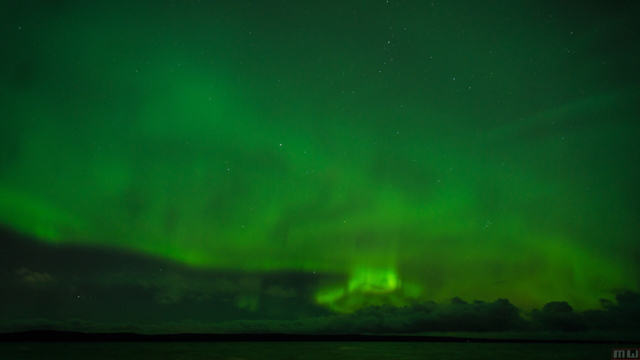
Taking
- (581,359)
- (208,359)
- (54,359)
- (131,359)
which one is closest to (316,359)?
(208,359)

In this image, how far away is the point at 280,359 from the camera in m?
53.5

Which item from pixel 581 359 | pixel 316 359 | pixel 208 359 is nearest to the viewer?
pixel 208 359

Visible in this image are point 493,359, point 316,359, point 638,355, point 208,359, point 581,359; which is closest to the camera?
point 638,355

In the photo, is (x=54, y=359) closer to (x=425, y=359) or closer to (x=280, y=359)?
(x=280, y=359)

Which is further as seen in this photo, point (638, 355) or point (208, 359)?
point (208, 359)

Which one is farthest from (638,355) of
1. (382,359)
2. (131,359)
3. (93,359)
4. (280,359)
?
(93,359)

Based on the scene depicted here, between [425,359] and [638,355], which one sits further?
[425,359]

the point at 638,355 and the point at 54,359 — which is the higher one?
the point at 638,355

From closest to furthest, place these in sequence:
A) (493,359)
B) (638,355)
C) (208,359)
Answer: (638,355) → (208,359) → (493,359)

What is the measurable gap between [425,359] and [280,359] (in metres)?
19.5

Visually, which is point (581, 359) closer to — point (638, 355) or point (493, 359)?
point (493, 359)

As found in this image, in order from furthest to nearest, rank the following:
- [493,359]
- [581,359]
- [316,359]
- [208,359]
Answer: [581,359] → [493,359] → [316,359] → [208,359]

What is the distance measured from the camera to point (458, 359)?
181 ft

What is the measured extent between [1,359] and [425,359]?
182 feet
